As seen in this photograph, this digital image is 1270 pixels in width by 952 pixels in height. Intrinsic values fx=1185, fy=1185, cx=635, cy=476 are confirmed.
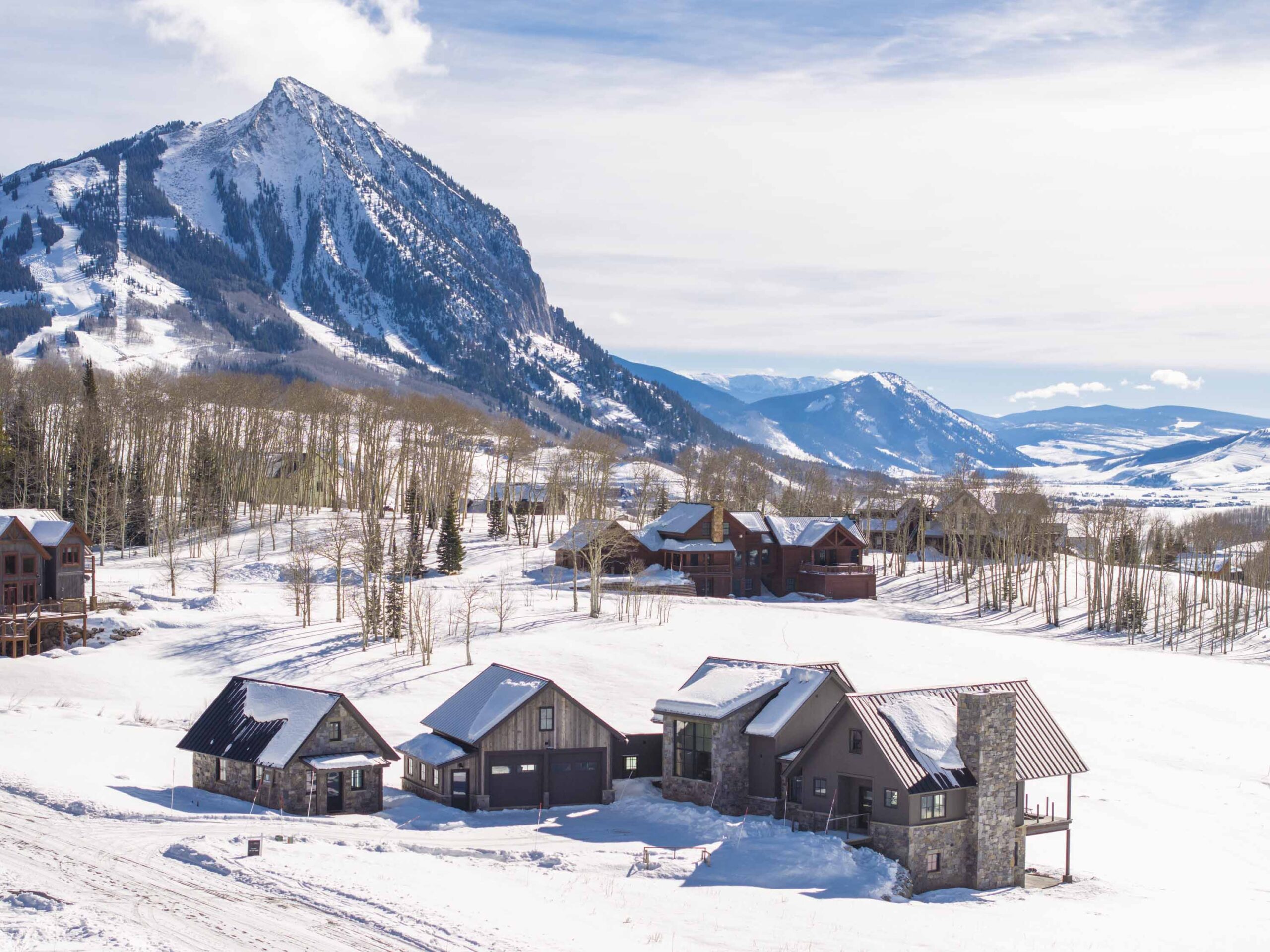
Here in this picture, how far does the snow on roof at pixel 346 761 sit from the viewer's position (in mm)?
39125

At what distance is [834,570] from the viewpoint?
3841 inches

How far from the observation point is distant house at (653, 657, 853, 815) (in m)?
42.5

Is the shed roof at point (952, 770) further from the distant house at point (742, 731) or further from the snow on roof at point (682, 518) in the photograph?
the snow on roof at point (682, 518)

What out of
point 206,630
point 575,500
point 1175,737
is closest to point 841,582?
point 575,500

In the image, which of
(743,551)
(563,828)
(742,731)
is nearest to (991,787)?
(742,731)

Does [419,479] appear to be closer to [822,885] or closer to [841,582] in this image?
[841,582]

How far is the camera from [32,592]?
6375 centimetres

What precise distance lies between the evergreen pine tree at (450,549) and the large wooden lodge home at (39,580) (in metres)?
25.4

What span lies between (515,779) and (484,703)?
9.84 ft

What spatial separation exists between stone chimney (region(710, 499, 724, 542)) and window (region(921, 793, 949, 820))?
55.4 m

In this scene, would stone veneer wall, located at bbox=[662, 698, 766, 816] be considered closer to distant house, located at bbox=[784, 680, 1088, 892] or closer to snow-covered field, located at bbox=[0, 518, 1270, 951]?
snow-covered field, located at bbox=[0, 518, 1270, 951]

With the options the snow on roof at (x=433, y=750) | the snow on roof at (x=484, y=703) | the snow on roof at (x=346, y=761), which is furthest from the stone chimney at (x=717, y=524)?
the snow on roof at (x=346, y=761)

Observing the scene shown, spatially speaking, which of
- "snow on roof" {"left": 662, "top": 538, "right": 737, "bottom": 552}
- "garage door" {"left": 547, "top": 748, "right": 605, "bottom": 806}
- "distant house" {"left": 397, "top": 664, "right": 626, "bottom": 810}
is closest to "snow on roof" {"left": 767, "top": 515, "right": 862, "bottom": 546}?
"snow on roof" {"left": 662, "top": 538, "right": 737, "bottom": 552}

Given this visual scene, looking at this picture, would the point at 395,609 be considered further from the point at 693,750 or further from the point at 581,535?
the point at 693,750
